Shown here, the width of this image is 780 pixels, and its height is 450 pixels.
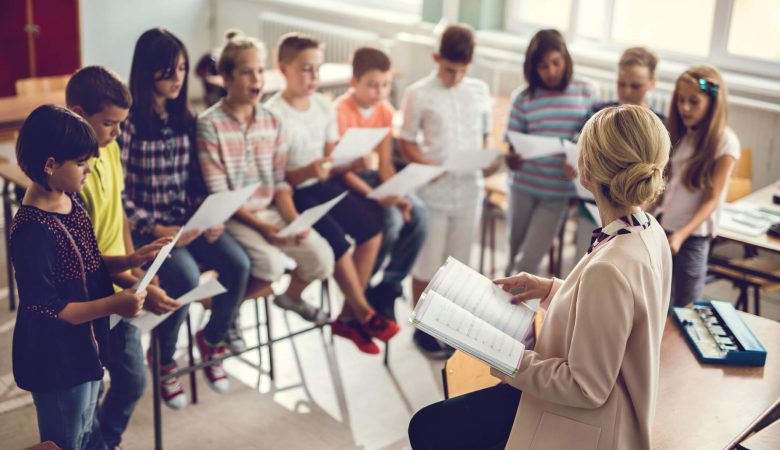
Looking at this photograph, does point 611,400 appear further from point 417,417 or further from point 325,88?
point 325,88

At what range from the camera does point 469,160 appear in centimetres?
357

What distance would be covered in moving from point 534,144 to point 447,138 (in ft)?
1.40

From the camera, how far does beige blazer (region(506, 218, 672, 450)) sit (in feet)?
5.74

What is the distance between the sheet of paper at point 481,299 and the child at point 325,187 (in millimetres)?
1508

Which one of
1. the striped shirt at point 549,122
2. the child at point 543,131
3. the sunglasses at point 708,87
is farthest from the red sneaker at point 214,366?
the sunglasses at point 708,87

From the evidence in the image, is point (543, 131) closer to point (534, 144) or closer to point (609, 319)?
point (534, 144)

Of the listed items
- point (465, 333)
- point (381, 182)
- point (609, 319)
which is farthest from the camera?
point (381, 182)

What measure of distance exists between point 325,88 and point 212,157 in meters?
3.06

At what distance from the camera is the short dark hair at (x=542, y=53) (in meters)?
3.56

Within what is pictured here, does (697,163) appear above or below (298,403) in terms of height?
above

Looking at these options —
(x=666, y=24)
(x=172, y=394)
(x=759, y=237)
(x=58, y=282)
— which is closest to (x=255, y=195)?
(x=172, y=394)

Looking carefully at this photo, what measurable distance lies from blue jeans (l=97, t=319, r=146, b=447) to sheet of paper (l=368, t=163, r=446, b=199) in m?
1.19

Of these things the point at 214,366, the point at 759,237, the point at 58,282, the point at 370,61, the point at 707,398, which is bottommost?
the point at 214,366

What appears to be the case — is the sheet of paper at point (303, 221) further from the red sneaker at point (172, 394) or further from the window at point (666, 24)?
the window at point (666, 24)
